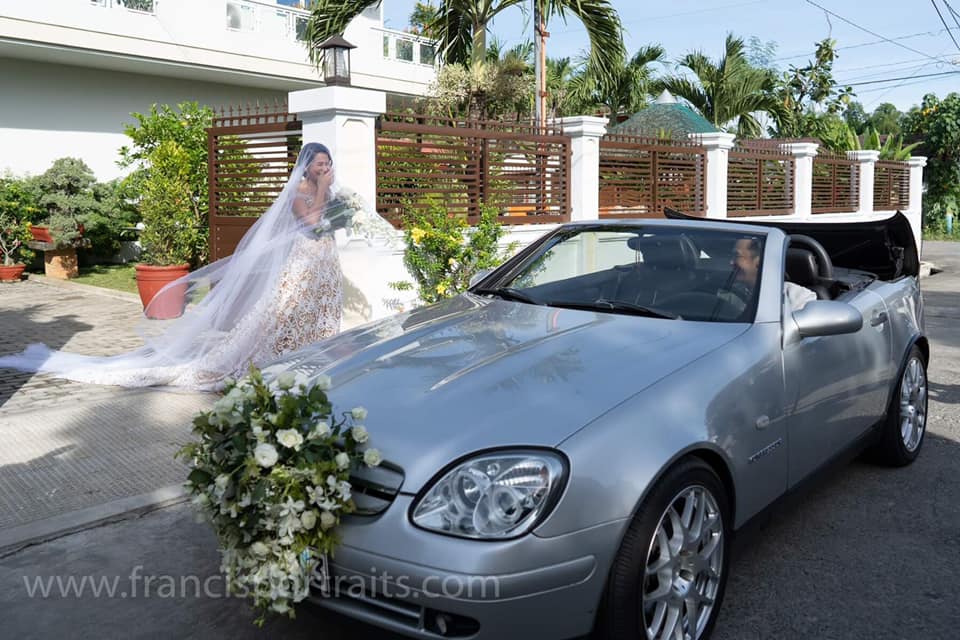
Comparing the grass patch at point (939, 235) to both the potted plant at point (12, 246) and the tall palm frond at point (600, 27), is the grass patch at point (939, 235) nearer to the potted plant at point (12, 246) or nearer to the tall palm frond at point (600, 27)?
the tall palm frond at point (600, 27)

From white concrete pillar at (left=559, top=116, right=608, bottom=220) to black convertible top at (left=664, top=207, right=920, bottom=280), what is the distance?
5.51 metres

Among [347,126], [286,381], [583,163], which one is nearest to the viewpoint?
[286,381]

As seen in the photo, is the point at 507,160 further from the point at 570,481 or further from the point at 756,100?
the point at 756,100

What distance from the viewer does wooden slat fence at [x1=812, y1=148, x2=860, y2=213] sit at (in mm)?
18734

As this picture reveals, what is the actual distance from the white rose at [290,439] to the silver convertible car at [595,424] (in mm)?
227

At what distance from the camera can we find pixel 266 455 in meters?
2.69

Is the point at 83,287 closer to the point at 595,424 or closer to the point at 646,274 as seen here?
the point at 646,274

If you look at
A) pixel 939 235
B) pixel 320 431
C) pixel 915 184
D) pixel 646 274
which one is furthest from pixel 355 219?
pixel 939 235

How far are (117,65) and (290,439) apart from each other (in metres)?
16.4

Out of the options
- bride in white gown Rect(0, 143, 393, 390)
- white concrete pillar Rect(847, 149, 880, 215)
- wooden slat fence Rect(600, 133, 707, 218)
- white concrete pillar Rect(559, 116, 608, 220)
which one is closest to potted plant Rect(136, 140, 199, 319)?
bride in white gown Rect(0, 143, 393, 390)

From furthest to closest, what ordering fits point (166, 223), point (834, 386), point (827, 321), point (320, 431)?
point (166, 223), point (834, 386), point (827, 321), point (320, 431)

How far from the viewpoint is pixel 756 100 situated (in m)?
23.9

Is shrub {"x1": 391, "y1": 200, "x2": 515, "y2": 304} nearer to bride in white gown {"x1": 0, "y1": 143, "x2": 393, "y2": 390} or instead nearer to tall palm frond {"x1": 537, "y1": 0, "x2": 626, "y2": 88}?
bride in white gown {"x1": 0, "y1": 143, "x2": 393, "y2": 390}

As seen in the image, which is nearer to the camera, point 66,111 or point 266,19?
point 66,111
